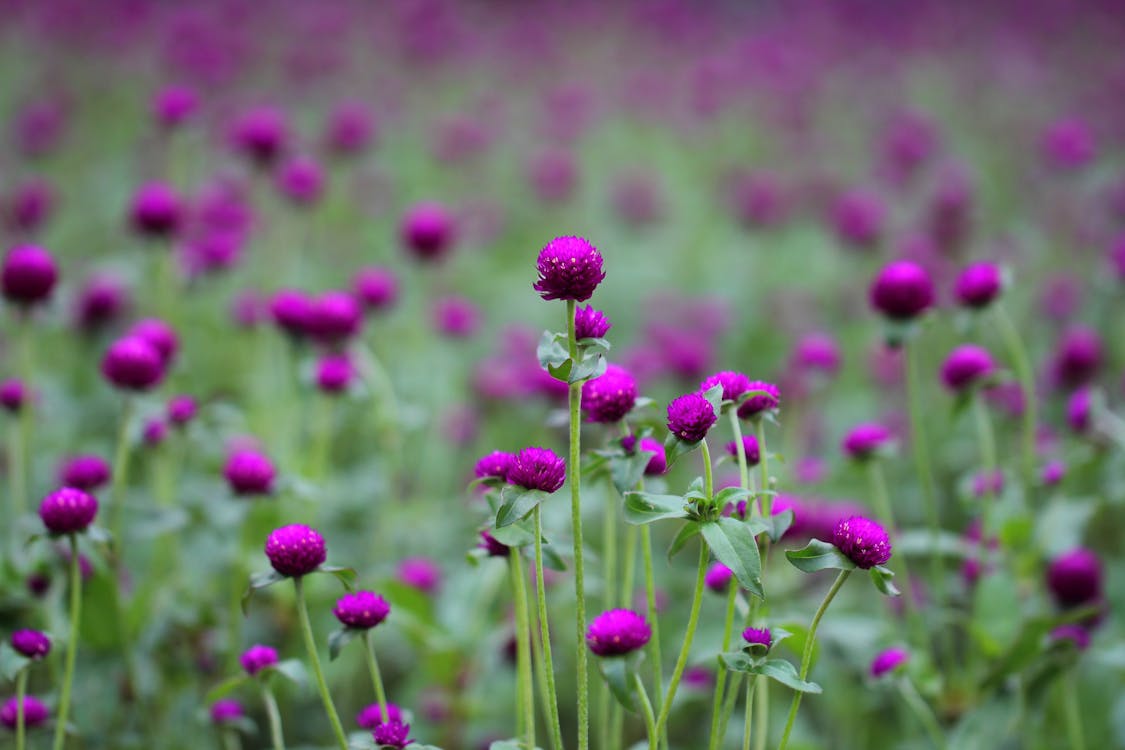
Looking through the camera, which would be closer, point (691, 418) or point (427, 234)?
point (691, 418)

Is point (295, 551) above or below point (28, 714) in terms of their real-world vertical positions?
above

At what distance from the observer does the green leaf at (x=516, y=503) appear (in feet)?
3.25

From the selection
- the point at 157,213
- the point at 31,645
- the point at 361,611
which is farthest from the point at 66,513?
the point at 157,213

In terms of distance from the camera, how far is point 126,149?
494 centimetres

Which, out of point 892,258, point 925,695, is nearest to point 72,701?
point 925,695

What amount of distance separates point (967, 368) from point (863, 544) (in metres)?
0.87

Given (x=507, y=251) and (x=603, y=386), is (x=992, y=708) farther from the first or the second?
(x=507, y=251)

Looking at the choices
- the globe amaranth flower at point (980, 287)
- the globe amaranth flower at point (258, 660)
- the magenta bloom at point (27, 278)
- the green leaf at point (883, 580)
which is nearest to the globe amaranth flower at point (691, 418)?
the green leaf at point (883, 580)

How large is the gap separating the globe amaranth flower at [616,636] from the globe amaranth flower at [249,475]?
2.63ft

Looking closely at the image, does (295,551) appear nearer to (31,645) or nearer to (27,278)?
(31,645)

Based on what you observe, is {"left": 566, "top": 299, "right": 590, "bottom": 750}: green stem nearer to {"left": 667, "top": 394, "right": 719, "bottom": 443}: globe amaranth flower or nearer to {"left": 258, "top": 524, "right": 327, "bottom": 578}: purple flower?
{"left": 667, "top": 394, "right": 719, "bottom": 443}: globe amaranth flower

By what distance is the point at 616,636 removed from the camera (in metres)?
1.02

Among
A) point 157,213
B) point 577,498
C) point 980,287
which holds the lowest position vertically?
point 577,498

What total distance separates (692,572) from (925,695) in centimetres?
75
